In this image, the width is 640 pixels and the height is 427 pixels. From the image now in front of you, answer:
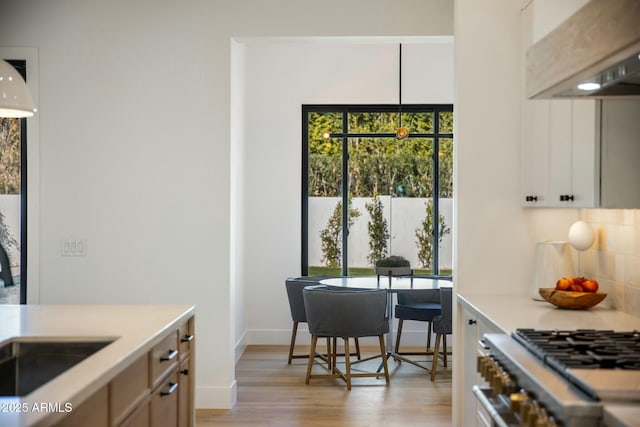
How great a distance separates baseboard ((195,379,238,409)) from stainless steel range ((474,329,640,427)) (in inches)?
96.3

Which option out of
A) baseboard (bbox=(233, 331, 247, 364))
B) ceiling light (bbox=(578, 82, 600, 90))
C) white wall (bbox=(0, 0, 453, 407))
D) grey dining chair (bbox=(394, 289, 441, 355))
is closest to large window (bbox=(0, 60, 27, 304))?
white wall (bbox=(0, 0, 453, 407))

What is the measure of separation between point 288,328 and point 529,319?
14.0ft

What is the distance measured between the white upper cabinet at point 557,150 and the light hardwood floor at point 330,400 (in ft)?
5.76

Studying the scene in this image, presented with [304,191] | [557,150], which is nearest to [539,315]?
[557,150]

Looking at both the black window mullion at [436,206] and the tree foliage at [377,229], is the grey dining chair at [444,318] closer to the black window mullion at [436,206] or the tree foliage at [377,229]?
the black window mullion at [436,206]

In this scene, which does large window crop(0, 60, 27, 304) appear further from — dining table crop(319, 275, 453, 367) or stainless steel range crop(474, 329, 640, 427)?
stainless steel range crop(474, 329, 640, 427)

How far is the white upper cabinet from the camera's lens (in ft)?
9.76

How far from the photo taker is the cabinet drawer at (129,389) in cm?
212

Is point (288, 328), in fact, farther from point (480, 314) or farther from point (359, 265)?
point (480, 314)

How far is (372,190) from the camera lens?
280 inches

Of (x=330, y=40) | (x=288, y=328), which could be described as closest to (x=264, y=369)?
(x=288, y=328)

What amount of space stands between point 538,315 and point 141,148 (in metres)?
2.87

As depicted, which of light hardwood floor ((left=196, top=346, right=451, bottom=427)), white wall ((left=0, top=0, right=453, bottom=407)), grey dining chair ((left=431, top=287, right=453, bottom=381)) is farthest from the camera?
grey dining chair ((left=431, top=287, right=453, bottom=381))

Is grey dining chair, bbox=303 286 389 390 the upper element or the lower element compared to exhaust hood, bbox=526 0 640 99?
lower
